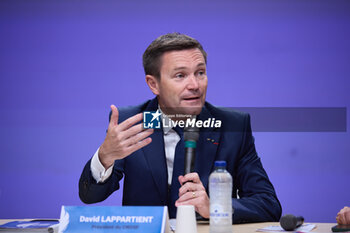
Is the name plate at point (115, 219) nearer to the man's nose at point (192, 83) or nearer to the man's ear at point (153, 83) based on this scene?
the man's nose at point (192, 83)

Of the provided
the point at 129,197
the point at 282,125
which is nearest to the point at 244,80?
the point at 282,125

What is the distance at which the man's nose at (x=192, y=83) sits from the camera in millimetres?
2332

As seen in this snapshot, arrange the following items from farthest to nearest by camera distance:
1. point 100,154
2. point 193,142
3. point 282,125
A: 1. point 282,125
2. point 100,154
3. point 193,142

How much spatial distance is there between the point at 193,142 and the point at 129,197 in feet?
2.67

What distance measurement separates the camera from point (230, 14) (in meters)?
3.06

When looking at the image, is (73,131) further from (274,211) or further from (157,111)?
(274,211)

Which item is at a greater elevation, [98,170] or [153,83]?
[153,83]

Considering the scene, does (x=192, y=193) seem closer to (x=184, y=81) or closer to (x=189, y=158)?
(x=189, y=158)

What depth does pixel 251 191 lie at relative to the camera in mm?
2148

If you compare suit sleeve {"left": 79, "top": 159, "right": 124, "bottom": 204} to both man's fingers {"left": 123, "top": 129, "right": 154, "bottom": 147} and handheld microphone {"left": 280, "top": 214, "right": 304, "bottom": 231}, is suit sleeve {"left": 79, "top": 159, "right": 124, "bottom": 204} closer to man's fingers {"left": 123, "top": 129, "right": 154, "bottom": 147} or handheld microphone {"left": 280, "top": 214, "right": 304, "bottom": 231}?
man's fingers {"left": 123, "top": 129, "right": 154, "bottom": 147}

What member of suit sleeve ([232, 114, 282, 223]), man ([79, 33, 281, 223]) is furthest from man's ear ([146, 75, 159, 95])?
suit sleeve ([232, 114, 282, 223])

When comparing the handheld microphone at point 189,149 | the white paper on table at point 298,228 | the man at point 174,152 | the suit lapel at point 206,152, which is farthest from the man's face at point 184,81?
the white paper on table at point 298,228

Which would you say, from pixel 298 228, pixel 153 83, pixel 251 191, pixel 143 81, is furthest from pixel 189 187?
pixel 143 81

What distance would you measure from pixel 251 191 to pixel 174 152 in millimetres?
441
